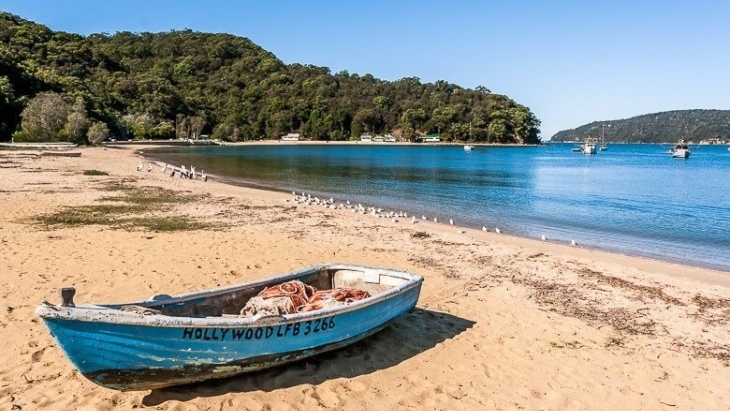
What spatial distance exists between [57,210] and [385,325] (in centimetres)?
1676

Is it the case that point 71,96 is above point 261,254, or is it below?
above

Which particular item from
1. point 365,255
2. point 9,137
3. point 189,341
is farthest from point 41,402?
point 9,137

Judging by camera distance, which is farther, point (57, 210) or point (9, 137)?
point (9, 137)

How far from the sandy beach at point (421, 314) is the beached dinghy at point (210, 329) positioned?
45 cm

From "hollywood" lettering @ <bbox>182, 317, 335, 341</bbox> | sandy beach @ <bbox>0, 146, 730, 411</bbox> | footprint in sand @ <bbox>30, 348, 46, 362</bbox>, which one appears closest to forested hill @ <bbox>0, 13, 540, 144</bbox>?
sandy beach @ <bbox>0, 146, 730, 411</bbox>

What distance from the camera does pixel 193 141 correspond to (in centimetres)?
14388

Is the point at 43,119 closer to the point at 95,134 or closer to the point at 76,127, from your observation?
the point at 76,127

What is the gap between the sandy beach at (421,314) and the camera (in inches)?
275

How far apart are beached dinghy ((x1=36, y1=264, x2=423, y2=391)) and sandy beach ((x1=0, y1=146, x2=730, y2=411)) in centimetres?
45

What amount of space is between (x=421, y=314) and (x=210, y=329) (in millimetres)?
5111

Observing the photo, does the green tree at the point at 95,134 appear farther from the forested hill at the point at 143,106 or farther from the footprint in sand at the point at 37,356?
the footprint in sand at the point at 37,356

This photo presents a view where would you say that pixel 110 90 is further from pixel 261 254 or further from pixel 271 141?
pixel 261 254

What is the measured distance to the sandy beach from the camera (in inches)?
275

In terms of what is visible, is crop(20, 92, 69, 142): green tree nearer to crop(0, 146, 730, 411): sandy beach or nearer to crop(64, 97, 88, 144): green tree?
crop(64, 97, 88, 144): green tree
